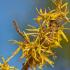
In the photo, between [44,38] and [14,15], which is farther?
[14,15]

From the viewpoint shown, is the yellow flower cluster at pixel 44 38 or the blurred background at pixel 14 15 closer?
the yellow flower cluster at pixel 44 38

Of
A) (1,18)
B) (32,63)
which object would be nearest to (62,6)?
(32,63)

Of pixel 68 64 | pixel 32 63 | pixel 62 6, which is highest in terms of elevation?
pixel 62 6

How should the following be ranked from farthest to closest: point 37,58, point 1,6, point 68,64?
point 68,64, point 1,6, point 37,58

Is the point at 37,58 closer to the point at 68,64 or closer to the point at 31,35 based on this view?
the point at 31,35

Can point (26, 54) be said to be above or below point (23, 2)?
below

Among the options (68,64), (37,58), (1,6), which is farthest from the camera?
(68,64)

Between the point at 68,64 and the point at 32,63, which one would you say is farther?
the point at 68,64

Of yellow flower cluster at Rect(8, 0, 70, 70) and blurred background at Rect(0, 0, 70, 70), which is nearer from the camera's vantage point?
yellow flower cluster at Rect(8, 0, 70, 70)

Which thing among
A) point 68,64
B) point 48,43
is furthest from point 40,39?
point 68,64
